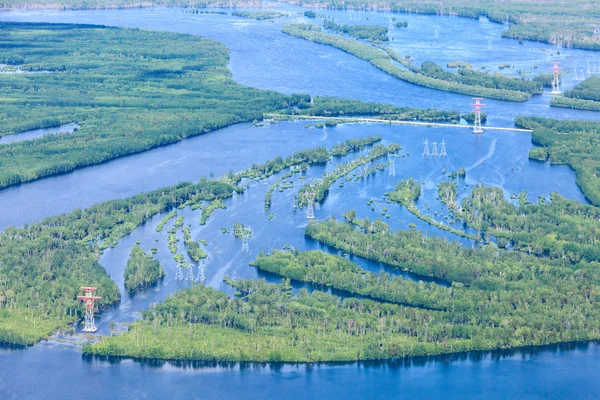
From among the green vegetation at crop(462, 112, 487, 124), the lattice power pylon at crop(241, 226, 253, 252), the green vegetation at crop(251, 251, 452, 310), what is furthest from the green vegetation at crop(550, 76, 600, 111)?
the green vegetation at crop(251, 251, 452, 310)

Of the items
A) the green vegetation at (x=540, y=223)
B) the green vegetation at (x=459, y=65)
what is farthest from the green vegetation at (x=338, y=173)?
the green vegetation at (x=459, y=65)

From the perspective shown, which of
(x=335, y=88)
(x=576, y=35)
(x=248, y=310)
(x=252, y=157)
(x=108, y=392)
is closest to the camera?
(x=108, y=392)

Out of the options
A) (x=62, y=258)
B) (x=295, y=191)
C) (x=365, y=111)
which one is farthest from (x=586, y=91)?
(x=62, y=258)

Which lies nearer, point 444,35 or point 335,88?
point 335,88

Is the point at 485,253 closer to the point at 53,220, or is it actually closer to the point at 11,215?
the point at 53,220

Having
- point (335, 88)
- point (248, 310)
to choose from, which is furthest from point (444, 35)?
point (248, 310)

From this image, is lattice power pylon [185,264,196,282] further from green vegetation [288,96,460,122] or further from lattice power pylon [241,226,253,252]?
green vegetation [288,96,460,122]

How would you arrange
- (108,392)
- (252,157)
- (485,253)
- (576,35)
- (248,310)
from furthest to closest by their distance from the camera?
1. (576,35)
2. (252,157)
3. (485,253)
4. (248,310)
5. (108,392)

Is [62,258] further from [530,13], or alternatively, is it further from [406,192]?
[530,13]
